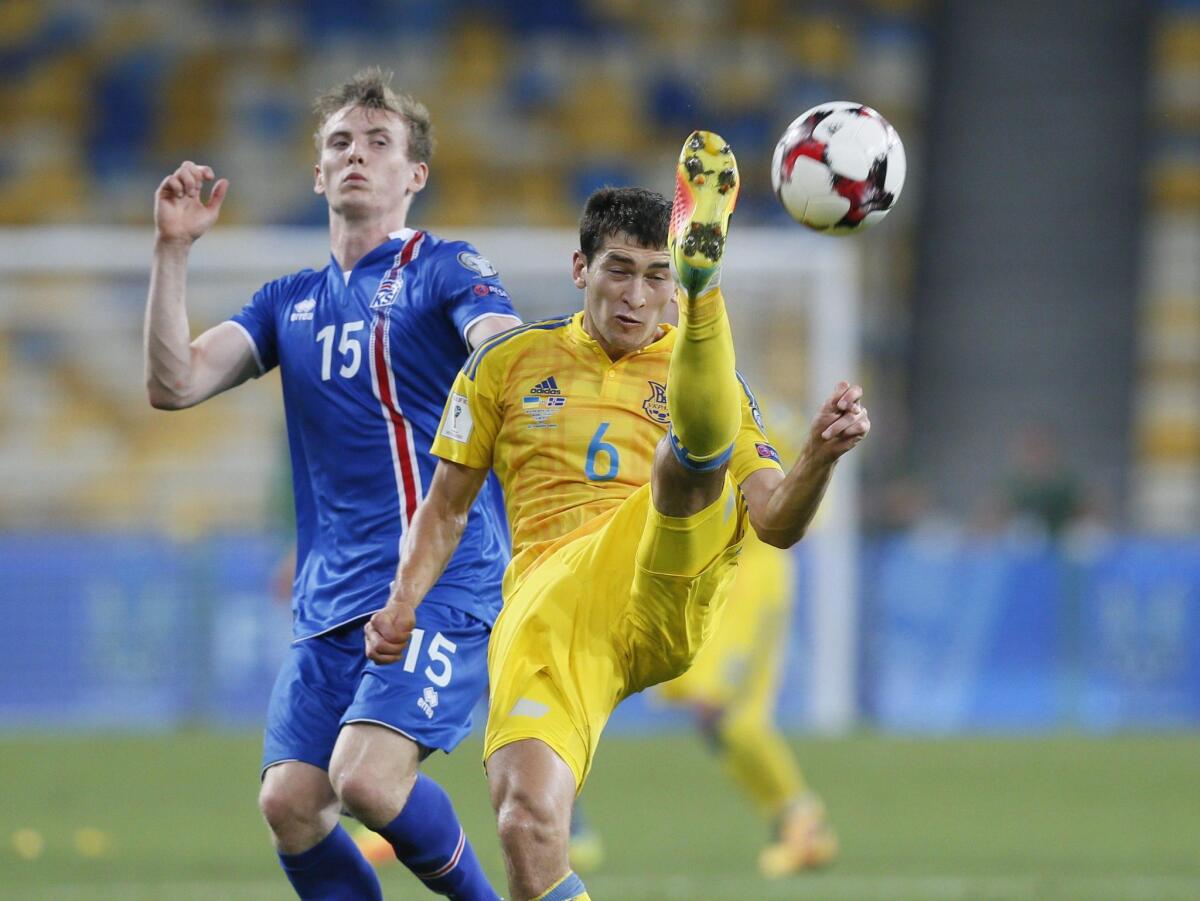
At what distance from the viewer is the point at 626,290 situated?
15.2ft

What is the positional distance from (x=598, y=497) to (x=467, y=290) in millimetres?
667

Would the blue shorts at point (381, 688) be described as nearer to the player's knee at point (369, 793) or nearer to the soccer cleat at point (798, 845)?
the player's knee at point (369, 793)

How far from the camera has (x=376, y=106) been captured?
17.3 ft

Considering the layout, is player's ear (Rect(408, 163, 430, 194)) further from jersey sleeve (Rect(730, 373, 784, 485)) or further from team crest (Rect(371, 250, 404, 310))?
jersey sleeve (Rect(730, 373, 784, 485))

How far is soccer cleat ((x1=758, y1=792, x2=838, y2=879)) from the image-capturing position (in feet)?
26.3

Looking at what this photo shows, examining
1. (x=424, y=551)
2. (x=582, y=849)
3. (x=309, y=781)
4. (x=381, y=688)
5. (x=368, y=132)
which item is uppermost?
(x=368, y=132)

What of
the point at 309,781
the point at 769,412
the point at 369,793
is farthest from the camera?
the point at 769,412

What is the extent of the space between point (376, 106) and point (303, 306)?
0.56 metres

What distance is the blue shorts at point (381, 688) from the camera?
15.6ft

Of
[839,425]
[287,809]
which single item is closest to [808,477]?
[839,425]

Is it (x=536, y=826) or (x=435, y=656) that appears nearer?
(x=536, y=826)

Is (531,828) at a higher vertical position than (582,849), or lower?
higher

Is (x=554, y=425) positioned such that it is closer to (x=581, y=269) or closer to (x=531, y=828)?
(x=581, y=269)

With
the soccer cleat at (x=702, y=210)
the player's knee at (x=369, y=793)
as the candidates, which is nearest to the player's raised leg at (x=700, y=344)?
the soccer cleat at (x=702, y=210)
